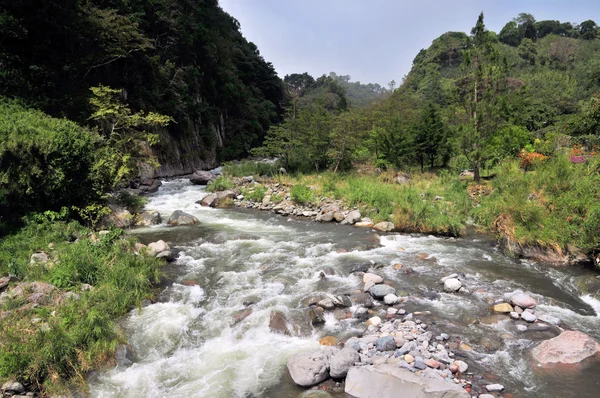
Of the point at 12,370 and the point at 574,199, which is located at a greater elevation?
the point at 574,199

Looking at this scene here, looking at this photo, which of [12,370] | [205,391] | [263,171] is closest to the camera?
[12,370]

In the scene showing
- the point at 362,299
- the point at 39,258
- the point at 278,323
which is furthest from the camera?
the point at 39,258

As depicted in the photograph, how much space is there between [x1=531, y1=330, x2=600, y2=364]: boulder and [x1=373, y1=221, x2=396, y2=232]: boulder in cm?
780

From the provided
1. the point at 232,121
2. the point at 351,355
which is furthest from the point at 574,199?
the point at 232,121

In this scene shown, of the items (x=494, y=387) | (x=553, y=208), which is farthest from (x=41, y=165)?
(x=553, y=208)

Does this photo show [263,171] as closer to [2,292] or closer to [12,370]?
[2,292]

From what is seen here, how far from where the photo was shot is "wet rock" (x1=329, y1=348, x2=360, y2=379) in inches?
199

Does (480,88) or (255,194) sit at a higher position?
(480,88)

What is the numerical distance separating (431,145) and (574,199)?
13.0m

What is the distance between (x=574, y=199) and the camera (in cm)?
1015

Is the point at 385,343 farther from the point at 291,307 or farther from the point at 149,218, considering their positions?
the point at 149,218

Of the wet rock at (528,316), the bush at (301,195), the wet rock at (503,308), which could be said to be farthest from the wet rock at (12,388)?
the bush at (301,195)

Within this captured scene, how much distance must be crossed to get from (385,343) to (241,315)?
116 inches

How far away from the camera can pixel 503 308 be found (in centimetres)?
685
